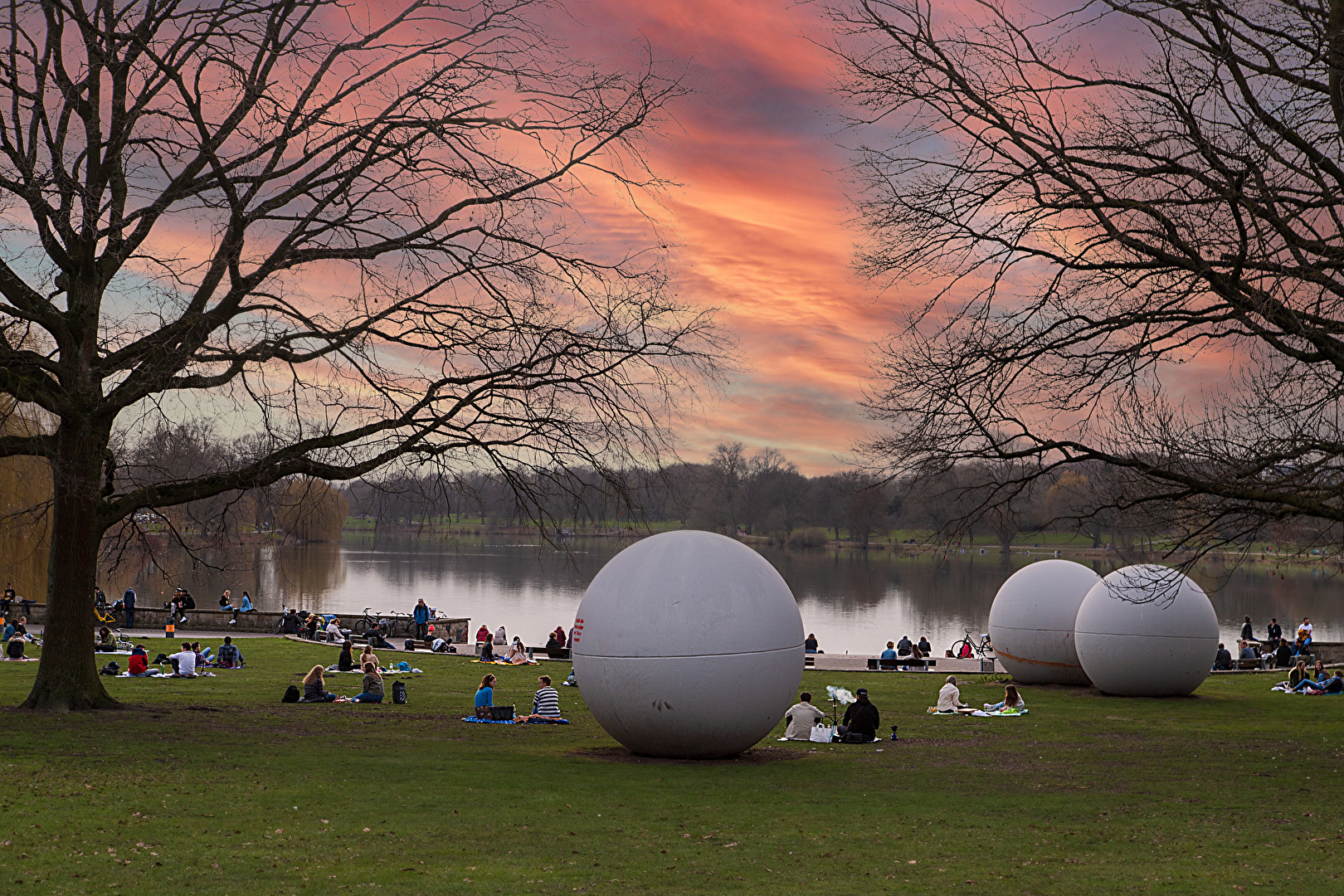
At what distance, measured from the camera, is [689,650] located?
1677cm

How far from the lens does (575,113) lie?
19.6 meters

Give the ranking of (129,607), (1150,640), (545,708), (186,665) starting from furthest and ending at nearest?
(129,607)
(186,665)
(1150,640)
(545,708)

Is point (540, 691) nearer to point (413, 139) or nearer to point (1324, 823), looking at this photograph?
point (413, 139)

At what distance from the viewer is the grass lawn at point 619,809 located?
32.3 ft

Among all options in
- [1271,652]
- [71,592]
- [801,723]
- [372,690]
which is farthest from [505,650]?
[1271,652]

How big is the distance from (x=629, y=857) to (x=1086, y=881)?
162 inches

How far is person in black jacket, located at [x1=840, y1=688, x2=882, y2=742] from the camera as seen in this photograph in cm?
2056

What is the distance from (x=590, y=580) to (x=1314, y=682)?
55.7 m

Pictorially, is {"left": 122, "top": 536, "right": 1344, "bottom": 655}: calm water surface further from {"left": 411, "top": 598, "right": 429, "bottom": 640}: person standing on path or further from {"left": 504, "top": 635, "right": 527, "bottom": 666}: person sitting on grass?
{"left": 411, "top": 598, "right": 429, "bottom": 640}: person standing on path

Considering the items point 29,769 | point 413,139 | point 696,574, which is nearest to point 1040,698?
point 696,574

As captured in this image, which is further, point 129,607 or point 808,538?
point 808,538

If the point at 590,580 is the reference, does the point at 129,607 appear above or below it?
below

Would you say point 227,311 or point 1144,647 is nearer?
point 227,311

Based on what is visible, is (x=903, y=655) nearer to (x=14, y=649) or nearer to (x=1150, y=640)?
(x=1150, y=640)
